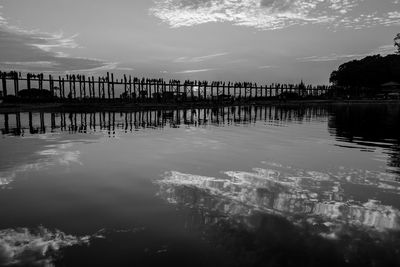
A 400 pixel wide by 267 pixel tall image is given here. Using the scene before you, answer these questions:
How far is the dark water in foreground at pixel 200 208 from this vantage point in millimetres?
4691

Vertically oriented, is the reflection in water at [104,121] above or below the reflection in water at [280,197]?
below

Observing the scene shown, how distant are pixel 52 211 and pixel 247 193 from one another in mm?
4159

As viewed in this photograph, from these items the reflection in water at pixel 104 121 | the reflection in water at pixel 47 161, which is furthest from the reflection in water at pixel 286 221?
the reflection in water at pixel 104 121

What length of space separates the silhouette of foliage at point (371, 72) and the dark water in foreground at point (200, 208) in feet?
306

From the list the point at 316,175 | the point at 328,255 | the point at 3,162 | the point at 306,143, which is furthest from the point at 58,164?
the point at 306,143

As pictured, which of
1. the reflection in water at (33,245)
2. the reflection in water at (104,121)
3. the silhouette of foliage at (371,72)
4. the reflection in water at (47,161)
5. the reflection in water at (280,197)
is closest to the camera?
the reflection in water at (33,245)

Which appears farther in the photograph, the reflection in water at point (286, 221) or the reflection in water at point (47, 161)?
the reflection in water at point (47, 161)

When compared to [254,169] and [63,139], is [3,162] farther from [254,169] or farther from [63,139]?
[254,169]

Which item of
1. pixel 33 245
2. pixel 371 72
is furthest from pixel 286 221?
pixel 371 72

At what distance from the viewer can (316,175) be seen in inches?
364

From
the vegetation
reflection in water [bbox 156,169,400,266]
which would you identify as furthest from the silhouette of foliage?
reflection in water [bbox 156,169,400,266]

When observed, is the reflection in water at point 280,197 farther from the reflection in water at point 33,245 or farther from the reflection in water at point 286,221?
the reflection in water at point 33,245

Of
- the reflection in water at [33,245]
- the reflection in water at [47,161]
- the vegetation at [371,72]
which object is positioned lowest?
the reflection in water at [47,161]

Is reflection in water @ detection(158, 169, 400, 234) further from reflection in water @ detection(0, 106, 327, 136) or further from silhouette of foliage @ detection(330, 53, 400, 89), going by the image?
silhouette of foliage @ detection(330, 53, 400, 89)
